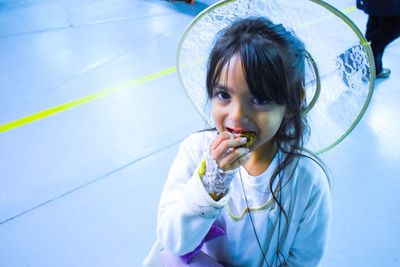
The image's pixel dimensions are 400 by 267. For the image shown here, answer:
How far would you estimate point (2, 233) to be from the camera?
1552 mm

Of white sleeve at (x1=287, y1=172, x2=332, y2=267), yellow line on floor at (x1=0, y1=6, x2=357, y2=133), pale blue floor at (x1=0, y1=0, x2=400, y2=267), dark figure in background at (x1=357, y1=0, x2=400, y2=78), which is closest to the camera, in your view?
white sleeve at (x1=287, y1=172, x2=332, y2=267)

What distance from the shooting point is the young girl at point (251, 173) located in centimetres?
64

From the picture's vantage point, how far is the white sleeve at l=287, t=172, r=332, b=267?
761mm

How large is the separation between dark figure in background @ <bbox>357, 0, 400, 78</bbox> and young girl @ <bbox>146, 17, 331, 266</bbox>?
6.51 feet

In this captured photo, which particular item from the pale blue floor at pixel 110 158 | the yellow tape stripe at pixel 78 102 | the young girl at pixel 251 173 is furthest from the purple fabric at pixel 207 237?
the yellow tape stripe at pixel 78 102

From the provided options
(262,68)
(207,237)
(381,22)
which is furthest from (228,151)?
(381,22)

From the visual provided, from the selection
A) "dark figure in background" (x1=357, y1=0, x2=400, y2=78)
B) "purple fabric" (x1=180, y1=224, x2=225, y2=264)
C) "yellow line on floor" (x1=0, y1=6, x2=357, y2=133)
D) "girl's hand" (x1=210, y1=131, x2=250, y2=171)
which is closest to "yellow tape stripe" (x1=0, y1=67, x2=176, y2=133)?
"yellow line on floor" (x1=0, y1=6, x2=357, y2=133)

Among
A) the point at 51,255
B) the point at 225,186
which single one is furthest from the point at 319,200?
the point at 51,255

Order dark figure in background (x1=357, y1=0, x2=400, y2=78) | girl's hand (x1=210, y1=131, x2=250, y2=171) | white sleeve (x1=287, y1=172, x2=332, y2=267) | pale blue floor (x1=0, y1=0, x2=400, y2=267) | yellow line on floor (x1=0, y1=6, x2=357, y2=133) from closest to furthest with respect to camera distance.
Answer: girl's hand (x1=210, y1=131, x2=250, y2=171), white sleeve (x1=287, y1=172, x2=332, y2=267), pale blue floor (x1=0, y1=0, x2=400, y2=267), dark figure in background (x1=357, y1=0, x2=400, y2=78), yellow line on floor (x1=0, y1=6, x2=357, y2=133)

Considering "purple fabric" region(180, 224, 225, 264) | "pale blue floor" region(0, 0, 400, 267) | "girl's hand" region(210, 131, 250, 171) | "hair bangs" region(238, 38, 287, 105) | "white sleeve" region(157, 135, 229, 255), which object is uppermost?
"hair bangs" region(238, 38, 287, 105)

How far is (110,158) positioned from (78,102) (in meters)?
0.82

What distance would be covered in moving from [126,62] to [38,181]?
1691mm

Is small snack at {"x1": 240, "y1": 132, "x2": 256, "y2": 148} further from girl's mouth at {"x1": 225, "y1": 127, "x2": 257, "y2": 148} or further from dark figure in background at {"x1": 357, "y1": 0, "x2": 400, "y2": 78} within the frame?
dark figure in background at {"x1": 357, "y1": 0, "x2": 400, "y2": 78}

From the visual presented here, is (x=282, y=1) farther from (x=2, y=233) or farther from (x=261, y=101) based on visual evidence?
(x=2, y=233)
